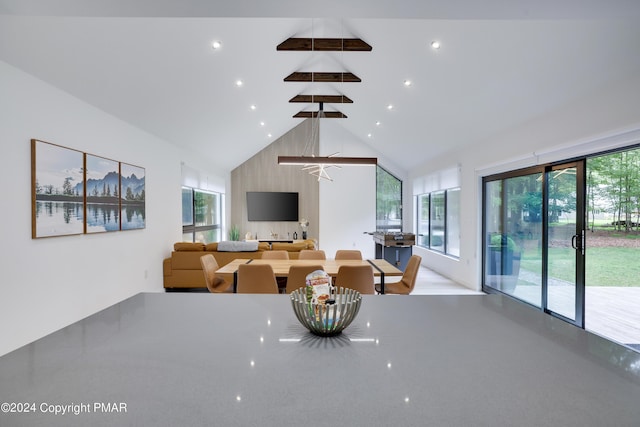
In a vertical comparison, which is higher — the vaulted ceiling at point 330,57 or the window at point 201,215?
the vaulted ceiling at point 330,57

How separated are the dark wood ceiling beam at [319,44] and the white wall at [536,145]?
7.95ft

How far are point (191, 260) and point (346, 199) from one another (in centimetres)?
475

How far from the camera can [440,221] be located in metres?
7.14

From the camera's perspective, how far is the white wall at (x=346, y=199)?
28.1 ft

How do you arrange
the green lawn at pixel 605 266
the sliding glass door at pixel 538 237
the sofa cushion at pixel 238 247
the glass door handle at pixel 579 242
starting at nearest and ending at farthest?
the green lawn at pixel 605 266, the glass door handle at pixel 579 242, the sliding glass door at pixel 538 237, the sofa cushion at pixel 238 247

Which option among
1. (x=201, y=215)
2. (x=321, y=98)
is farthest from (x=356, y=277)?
(x=201, y=215)

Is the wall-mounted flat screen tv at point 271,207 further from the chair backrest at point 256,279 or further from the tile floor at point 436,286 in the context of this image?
the chair backrest at point 256,279

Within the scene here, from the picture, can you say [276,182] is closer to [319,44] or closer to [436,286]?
[319,44]

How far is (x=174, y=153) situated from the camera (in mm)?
5566

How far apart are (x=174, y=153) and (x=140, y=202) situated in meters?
1.40

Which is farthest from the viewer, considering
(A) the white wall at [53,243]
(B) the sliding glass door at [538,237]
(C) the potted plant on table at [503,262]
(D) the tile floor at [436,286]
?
(D) the tile floor at [436,286]

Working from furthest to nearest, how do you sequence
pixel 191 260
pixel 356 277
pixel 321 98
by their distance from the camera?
pixel 321 98 < pixel 191 260 < pixel 356 277

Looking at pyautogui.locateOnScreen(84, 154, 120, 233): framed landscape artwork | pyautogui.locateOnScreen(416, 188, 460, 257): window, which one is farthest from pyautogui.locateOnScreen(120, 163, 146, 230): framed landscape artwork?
pyautogui.locateOnScreen(416, 188, 460, 257): window

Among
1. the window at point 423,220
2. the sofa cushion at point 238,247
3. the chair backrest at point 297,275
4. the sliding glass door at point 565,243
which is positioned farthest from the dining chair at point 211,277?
the window at point 423,220
